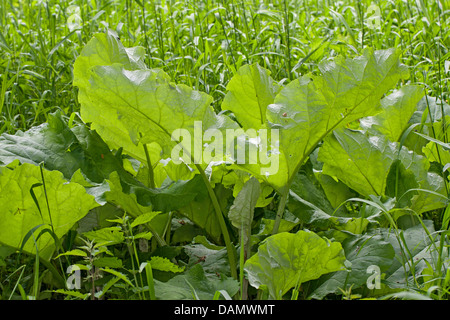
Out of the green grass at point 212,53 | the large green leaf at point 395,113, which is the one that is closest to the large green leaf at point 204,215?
the large green leaf at point 395,113

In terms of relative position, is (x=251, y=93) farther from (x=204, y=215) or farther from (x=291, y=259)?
(x=291, y=259)

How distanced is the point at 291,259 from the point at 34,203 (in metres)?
0.62

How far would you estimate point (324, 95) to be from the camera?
4.50 feet

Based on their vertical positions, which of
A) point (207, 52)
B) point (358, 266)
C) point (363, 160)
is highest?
point (207, 52)

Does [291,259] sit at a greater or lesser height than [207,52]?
lesser

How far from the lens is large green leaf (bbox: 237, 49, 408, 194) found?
53.3 inches

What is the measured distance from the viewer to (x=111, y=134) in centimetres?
149

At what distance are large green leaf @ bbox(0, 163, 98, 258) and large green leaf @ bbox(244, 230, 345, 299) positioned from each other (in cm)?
42

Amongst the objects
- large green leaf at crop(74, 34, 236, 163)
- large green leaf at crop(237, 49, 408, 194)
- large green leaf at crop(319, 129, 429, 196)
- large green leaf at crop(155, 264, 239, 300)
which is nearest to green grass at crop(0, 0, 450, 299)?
large green leaf at crop(319, 129, 429, 196)

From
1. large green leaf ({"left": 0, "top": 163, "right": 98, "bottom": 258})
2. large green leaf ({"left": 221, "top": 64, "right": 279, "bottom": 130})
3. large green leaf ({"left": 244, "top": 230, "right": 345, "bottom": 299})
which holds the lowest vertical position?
large green leaf ({"left": 244, "top": 230, "right": 345, "bottom": 299})

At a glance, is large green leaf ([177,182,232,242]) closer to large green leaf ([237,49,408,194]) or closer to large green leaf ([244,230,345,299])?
large green leaf ([237,49,408,194])

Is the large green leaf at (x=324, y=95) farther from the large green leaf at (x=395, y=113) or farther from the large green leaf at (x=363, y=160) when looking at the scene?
the large green leaf at (x=395, y=113)

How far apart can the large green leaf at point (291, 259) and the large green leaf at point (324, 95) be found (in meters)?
0.23

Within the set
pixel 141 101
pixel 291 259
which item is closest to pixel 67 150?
pixel 141 101
